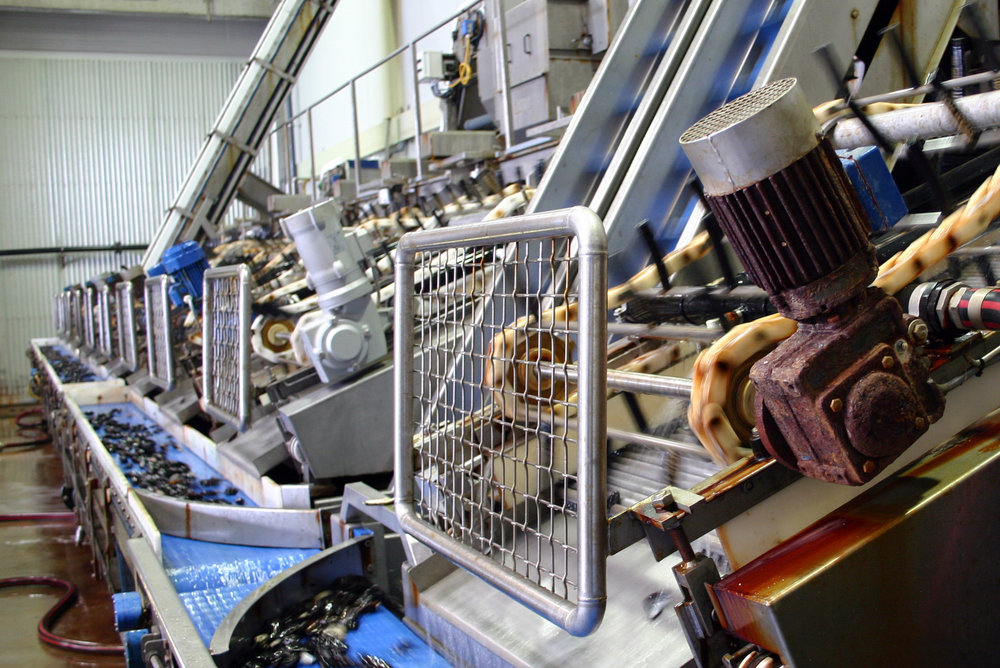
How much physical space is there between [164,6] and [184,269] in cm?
1025

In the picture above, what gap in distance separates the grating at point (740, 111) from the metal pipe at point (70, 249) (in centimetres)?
1453

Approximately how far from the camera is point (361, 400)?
9.89ft

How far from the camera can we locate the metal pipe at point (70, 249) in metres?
13.4

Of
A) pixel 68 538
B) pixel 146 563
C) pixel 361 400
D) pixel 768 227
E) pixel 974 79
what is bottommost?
pixel 68 538

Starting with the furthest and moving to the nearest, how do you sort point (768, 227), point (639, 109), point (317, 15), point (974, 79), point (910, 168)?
point (317, 15) → point (639, 109) → point (910, 168) → point (974, 79) → point (768, 227)

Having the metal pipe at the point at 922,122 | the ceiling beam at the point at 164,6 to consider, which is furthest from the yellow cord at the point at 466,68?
the ceiling beam at the point at 164,6

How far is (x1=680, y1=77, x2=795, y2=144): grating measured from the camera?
0.97 m

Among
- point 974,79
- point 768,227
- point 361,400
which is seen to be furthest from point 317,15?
point 768,227

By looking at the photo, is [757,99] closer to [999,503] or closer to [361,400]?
[999,503]

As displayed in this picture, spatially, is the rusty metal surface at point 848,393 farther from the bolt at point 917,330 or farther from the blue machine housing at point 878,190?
the blue machine housing at point 878,190

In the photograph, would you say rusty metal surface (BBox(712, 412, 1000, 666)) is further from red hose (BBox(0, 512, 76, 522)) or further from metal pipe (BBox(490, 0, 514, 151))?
red hose (BBox(0, 512, 76, 522))

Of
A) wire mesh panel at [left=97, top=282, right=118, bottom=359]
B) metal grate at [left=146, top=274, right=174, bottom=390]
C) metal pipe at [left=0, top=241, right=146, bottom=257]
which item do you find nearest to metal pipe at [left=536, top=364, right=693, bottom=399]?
metal grate at [left=146, top=274, right=174, bottom=390]

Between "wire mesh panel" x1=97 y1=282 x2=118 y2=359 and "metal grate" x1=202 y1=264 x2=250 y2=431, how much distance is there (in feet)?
11.6

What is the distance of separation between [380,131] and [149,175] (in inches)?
216
